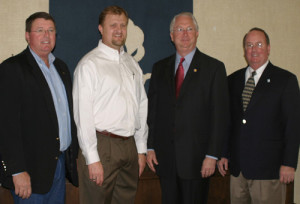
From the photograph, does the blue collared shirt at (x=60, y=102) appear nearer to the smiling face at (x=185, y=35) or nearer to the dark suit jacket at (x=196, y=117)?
the dark suit jacket at (x=196, y=117)

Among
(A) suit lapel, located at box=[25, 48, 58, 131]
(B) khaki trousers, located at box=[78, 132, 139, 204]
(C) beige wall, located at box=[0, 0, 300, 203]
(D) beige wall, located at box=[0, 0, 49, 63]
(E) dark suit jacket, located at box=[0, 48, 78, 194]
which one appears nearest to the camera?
(E) dark suit jacket, located at box=[0, 48, 78, 194]

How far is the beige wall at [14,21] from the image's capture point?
302 centimetres

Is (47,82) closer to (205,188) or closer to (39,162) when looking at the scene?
(39,162)

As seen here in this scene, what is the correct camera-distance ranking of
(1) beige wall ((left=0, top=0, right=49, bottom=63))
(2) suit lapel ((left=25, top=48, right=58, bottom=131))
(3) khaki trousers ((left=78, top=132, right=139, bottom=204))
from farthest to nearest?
(1) beige wall ((left=0, top=0, right=49, bottom=63)) → (3) khaki trousers ((left=78, top=132, right=139, bottom=204)) → (2) suit lapel ((left=25, top=48, right=58, bottom=131))

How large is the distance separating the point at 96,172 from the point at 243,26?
8.41 ft

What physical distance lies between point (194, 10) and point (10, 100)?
2.34 metres

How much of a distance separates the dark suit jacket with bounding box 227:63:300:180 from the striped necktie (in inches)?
1.9

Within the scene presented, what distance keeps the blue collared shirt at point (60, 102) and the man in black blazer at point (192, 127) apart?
762 millimetres

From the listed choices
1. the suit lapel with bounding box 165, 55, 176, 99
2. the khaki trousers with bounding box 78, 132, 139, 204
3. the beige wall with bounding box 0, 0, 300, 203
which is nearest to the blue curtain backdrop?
the beige wall with bounding box 0, 0, 300, 203

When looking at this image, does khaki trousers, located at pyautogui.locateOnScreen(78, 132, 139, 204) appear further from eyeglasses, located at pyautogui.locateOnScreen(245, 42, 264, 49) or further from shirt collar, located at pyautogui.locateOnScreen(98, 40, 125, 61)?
eyeglasses, located at pyautogui.locateOnScreen(245, 42, 264, 49)

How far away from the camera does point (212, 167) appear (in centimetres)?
232

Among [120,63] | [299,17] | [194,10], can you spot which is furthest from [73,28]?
[299,17]

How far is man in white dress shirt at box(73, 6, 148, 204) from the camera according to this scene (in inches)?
82.9

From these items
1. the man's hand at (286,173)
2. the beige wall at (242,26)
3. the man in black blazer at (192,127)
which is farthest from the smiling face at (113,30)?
the man's hand at (286,173)
